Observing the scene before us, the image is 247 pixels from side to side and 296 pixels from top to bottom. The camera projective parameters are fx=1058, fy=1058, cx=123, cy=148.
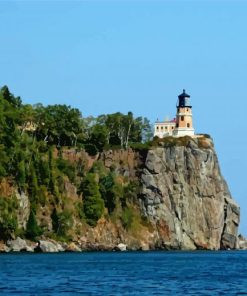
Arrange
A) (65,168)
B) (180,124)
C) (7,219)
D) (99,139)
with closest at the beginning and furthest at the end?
1. (7,219)
2. (65,168)
3. (99,139)
4. (180,124)

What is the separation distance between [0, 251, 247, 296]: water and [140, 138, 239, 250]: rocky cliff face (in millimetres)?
50696

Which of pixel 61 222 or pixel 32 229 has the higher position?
pixel 61 222

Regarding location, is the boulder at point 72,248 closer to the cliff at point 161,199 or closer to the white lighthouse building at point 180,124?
the cliff at point 161,199

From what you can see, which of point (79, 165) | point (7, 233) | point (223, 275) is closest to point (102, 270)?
point (223, 275)

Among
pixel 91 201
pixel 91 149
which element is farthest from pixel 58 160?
pixel 91 149

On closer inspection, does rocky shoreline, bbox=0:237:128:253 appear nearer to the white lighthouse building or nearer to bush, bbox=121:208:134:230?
bush, bbox=121:208:134:230

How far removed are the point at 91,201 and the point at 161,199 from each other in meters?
16.6

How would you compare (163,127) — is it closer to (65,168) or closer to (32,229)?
(65,168)

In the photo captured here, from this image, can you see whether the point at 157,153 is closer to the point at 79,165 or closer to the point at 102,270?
the point at 79,165

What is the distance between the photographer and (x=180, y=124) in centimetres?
19250

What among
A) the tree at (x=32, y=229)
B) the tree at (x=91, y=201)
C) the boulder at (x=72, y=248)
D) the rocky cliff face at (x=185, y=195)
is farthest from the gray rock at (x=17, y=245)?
the rocky cliff face at (x=185, y=195)

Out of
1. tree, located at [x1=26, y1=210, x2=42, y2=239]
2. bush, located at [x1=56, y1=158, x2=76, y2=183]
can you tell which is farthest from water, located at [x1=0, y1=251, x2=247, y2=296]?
bush, located at [x1=56, y1=158, x2=76, y2=183]

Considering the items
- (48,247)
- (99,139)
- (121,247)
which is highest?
(99,139)

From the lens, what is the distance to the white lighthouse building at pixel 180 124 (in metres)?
189
